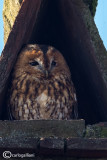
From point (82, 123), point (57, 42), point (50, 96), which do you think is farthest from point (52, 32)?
point (82, 123)

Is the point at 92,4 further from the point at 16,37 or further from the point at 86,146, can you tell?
the point at 86,146

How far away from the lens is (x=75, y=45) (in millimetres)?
3561

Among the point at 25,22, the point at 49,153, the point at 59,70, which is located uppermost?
the point at 25,22

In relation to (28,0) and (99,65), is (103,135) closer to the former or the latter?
(99,65)

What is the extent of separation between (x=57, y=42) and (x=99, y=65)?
3.34 feet

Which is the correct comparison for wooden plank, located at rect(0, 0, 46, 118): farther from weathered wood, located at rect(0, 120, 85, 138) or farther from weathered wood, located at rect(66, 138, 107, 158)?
weathered wood, located at rect(66, 138, 107, 158)

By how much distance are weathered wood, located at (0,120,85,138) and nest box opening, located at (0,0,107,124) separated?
0.56 metres

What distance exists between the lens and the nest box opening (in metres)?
3.29

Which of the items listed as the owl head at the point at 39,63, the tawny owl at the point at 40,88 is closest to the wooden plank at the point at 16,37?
the tawny owl at the point at 40,88

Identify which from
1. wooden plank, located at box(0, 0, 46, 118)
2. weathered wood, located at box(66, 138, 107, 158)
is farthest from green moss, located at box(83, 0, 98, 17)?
weathered wood, located at box(66, 138, 107, 158)

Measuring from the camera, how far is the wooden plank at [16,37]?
10.1 ft

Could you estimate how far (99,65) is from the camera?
121 inches

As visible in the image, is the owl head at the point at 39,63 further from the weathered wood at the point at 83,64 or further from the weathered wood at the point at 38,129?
the weathered wood at the point at 38,129

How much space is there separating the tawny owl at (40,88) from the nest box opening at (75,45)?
0.12 meters
